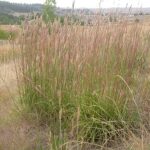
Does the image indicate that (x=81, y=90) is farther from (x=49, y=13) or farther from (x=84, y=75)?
(x=49, y=13)

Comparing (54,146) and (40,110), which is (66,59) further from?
(54,146)

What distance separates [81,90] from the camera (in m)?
3.46

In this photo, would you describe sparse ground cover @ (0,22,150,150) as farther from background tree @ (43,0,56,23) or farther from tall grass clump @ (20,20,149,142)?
background tree @ (43,0,56,23)

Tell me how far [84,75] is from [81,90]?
13cm

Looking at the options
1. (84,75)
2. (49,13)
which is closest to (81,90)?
(84,75)

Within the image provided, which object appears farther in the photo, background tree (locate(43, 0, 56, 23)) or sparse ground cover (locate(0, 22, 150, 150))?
background tree (locate(43, 0, 56, 23))

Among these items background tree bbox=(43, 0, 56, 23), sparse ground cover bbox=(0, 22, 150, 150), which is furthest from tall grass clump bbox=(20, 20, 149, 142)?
background tree bbox=(43, 0, 56, 23)

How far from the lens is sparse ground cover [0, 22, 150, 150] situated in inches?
129

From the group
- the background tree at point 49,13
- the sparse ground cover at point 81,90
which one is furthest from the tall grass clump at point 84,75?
the background tree at point 49,13

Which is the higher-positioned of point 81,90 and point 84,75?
point 84,75

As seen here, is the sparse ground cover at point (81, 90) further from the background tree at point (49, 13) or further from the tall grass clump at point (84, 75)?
the background tree at point (49, 13)

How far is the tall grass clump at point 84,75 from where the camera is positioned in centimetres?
335

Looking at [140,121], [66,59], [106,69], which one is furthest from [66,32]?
[140,121]

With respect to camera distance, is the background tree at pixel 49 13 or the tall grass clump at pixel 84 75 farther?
the background tree at pixel 49 13
